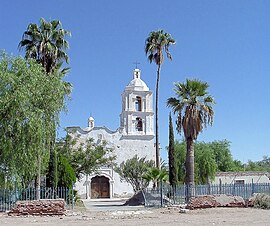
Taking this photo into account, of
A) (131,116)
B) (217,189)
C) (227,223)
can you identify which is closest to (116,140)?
(131,116)

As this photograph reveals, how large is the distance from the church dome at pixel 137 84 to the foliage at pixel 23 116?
27272 millimetres

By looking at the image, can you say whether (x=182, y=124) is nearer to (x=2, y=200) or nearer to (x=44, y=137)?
(x=44, y=137)

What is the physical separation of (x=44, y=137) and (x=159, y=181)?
34.1 feet

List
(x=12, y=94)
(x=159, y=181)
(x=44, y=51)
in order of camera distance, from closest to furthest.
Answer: (x=12, y=94) → (x=44, y=51) → (x=159, y=181)

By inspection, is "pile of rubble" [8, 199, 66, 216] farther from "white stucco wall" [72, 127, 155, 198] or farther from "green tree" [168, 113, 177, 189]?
"white stucco wall" [72, 127, 155, 198]

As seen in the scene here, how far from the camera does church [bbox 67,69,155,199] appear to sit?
5050 centimetres

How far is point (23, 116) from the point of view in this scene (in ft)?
75.8

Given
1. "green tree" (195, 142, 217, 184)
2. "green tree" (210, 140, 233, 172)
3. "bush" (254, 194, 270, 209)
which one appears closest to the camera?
"bush" (254, 194, 270, 209)

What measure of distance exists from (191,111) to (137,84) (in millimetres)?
21697

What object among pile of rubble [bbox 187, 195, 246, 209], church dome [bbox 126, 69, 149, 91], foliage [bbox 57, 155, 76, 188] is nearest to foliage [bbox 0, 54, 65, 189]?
foliage [bbox 57, 155, 76, 188]

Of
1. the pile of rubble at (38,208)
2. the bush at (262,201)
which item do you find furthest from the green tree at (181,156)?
the pile of rubble at (38,208)

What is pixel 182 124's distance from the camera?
102 feet

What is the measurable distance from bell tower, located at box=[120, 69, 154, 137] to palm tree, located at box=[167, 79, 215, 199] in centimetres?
1963

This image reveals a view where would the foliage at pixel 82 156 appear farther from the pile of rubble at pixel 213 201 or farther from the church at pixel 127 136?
the pile of rubble at pixel 213 201
